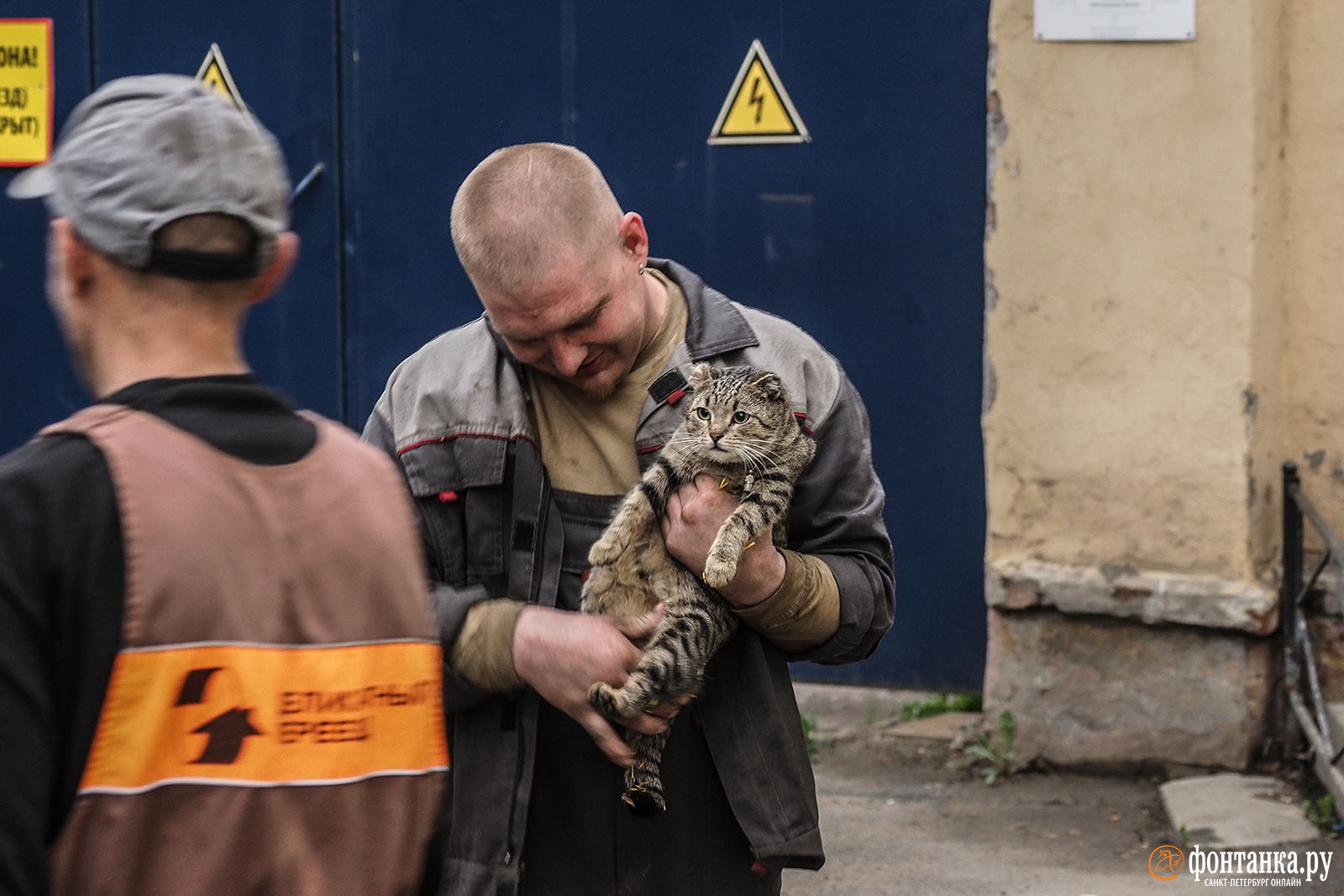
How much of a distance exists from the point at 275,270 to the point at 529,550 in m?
1.01

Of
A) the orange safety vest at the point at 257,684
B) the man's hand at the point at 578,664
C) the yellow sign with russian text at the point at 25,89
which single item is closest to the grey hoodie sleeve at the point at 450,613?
the man's hand at the point at 578,664

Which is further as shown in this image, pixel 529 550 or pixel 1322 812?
pixel 1322 812

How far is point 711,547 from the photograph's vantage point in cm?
265

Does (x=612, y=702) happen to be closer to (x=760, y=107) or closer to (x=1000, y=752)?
(x=1000, y=752)

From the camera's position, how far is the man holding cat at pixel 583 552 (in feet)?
8.36

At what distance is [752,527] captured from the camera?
260 cm

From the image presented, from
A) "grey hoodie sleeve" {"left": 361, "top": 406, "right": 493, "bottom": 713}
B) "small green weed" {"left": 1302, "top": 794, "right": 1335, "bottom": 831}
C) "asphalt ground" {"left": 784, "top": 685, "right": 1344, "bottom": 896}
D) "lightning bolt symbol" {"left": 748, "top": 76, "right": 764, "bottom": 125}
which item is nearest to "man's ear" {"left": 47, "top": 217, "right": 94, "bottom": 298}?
"grey hoodie sleeve" {"left": 361, "top": 406, "right": 493, "bottom": 713}

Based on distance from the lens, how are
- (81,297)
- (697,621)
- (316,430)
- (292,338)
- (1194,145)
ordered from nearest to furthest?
(81,297)
(316,430)
(697,621)
(1194,145)
(292,338)

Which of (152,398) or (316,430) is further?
(316,430)

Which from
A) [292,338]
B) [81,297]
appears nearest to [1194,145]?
[292,338]

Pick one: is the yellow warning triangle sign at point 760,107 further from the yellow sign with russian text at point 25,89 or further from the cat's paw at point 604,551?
the cat's paw at point 604,551

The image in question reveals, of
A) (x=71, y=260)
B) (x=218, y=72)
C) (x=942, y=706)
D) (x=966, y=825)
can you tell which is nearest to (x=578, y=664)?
(x=71, y=260)

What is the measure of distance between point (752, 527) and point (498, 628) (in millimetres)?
464

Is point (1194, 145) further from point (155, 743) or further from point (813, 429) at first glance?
point (155, 743)
